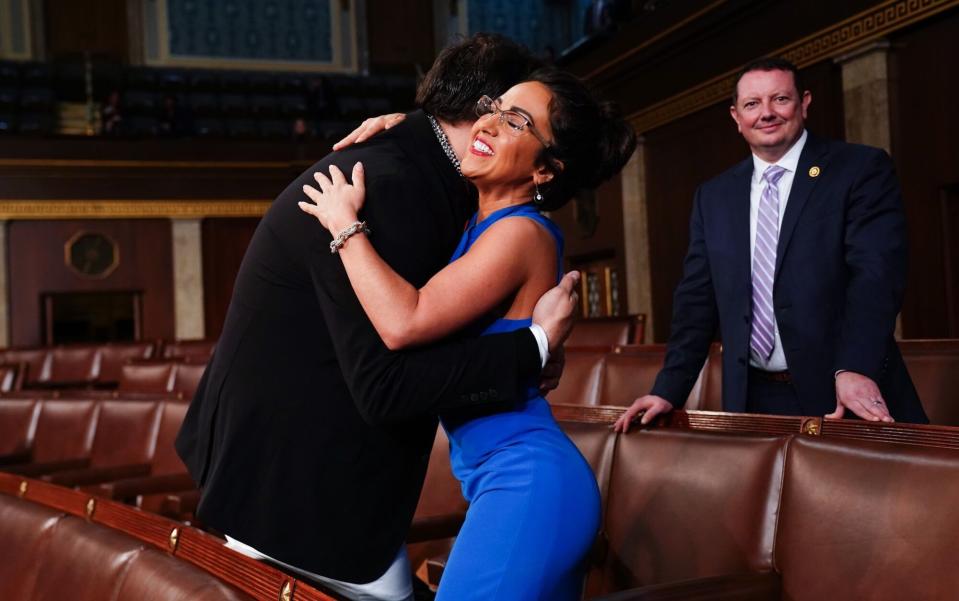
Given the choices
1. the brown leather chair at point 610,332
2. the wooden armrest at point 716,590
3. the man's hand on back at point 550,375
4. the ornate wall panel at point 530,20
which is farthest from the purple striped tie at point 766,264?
the ornate wall panel at point 530,20

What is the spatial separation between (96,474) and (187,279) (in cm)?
603

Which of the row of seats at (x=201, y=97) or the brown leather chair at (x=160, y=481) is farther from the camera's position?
the row of seats at (x=201, y=97)

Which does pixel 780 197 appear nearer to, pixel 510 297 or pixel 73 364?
pixel 510 297

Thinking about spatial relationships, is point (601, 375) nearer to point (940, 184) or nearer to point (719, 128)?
point (940, 184)

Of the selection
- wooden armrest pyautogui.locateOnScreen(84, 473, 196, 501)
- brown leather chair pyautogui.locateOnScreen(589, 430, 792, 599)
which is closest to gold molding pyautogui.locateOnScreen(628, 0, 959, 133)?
brown leather chair pyautogui.locateOnScreen(589, 430, 792, 599)

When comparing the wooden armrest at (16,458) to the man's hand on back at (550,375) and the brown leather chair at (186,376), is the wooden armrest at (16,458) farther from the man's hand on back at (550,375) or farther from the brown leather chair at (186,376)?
the man's hand on back at (550,375)

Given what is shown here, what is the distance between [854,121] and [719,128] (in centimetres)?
87

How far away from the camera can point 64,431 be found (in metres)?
2.49

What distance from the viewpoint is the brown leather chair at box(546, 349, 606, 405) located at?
7.79ft

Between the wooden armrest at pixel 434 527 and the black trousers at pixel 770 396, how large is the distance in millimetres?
497

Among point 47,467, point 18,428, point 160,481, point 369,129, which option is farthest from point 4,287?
point 369,129

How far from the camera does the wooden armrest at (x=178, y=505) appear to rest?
169cm

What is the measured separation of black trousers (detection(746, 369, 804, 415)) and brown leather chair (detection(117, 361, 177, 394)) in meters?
2.54

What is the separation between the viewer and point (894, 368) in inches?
55.7
